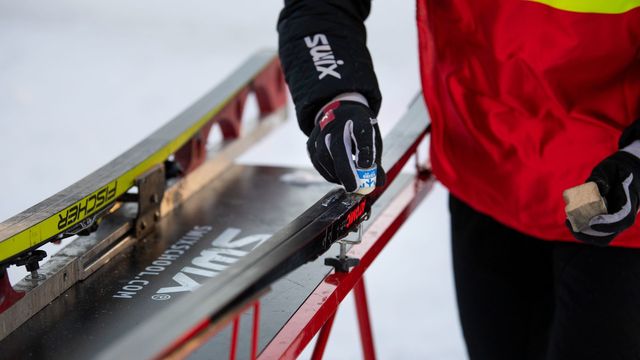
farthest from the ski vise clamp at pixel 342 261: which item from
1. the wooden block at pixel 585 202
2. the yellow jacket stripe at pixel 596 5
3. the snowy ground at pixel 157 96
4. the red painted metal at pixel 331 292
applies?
the snowy ground at pixel 157 96

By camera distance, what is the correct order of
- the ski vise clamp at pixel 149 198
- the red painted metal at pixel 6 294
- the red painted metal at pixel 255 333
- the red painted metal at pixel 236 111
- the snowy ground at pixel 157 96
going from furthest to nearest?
the snowy ground at pixel 157 96 → the red painted metal at pixel 236 111 → the ski vise clamp at pixel 149 198 → the red painted metal at pixel 6 294 → the red painted metal at pixel 255 333

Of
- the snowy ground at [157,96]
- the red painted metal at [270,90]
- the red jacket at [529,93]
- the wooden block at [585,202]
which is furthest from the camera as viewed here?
the snowy ground at [157,96]

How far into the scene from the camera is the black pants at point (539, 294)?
159cm

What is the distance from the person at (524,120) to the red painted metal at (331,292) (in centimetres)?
15

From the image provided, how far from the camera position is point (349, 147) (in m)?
1.45

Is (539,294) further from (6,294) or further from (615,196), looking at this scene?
(6,294)

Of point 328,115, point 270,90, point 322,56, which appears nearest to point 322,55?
point 322,56

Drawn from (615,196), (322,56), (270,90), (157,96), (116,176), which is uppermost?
(322,56)

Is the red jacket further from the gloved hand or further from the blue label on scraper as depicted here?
the blue label on scraper

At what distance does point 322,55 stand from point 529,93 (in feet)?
1.20

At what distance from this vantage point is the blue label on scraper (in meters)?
1.46

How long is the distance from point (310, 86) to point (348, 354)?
47.4 inches

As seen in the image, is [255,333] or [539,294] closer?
[255,333]

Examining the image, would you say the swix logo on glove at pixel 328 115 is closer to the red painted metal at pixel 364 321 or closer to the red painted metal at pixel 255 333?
the red painted metal at pixel 255 333
